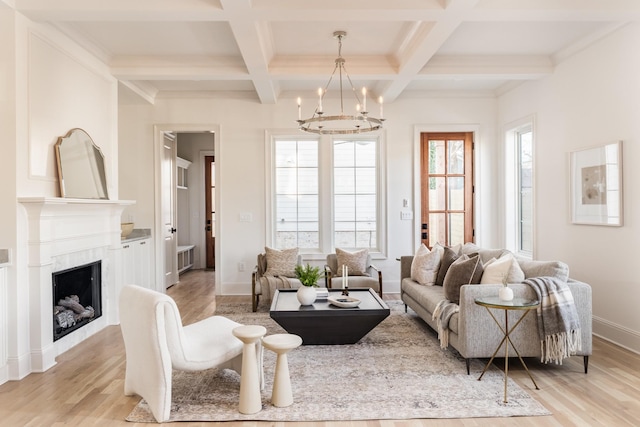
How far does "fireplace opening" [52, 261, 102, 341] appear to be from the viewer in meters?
3.76

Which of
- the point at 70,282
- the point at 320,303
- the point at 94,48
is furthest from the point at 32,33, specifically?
the point at 320,303

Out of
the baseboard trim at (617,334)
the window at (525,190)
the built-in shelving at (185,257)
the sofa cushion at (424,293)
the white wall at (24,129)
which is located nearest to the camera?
the white wall at (24,129)

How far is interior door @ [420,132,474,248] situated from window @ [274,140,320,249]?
1607 mm

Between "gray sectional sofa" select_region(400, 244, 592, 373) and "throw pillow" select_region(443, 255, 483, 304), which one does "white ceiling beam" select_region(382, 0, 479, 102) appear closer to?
"throw pillow" select_region(443, 255, 483, 304)

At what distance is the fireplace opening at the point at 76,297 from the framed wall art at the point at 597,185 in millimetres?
4945

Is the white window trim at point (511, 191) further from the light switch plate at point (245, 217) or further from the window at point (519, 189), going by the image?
the light switch plate at point (245, 217)

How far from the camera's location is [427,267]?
4.61 meters

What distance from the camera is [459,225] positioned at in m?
6.31

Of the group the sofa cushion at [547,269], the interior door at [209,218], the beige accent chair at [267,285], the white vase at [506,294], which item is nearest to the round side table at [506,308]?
the white vase at [506,294]

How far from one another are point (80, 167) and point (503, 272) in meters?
3.86

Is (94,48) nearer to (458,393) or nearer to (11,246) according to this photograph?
(11,246)

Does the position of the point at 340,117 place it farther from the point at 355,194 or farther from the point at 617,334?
the point at 617,334

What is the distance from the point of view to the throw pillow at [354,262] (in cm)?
543

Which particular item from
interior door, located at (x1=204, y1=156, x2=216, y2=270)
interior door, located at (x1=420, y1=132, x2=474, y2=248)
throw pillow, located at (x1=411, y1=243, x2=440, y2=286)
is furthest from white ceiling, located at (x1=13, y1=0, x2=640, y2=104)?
interior door, located at (x1=204, y1=156, x2=216, y2=270)
